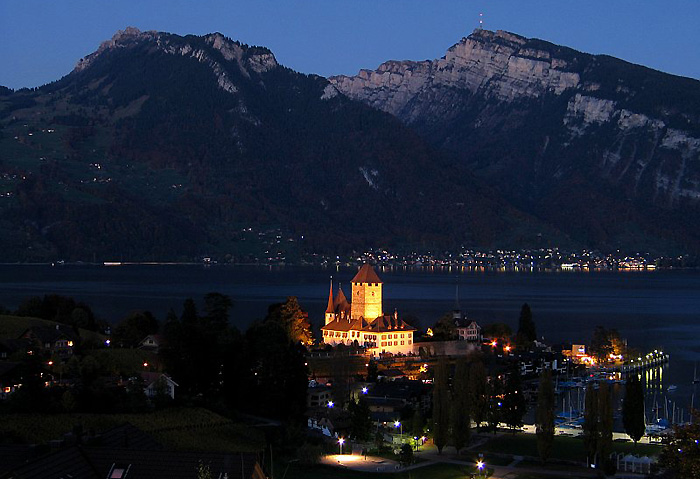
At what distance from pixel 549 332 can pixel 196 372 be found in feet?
239

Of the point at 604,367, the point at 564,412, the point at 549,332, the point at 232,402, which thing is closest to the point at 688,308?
the point at 549,332

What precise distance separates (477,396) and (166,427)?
18297mm

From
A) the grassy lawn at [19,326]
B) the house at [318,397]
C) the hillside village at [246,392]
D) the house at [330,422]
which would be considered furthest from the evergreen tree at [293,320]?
the house at [330,422]

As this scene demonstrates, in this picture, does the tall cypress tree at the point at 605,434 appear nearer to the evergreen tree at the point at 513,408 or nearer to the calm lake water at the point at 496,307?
the evergreen tree at the point at 513,408

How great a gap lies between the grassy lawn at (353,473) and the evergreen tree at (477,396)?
11216 mm

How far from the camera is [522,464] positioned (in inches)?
1940

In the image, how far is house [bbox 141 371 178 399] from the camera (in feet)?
174

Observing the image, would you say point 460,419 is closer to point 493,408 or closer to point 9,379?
point 493,408

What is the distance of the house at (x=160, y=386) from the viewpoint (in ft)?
174

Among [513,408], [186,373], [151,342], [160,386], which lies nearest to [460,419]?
[513,408]

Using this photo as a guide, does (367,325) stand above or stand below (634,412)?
above

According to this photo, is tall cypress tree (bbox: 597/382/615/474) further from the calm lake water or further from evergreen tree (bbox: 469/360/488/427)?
the calm lake water

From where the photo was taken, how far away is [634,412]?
56.5 meters

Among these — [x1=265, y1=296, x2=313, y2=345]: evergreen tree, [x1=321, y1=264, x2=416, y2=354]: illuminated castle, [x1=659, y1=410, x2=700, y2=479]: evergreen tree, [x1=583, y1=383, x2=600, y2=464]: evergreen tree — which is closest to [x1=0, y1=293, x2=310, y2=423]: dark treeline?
[x1=265, y1=296, x2=313, y2=345]: evergreen tree
